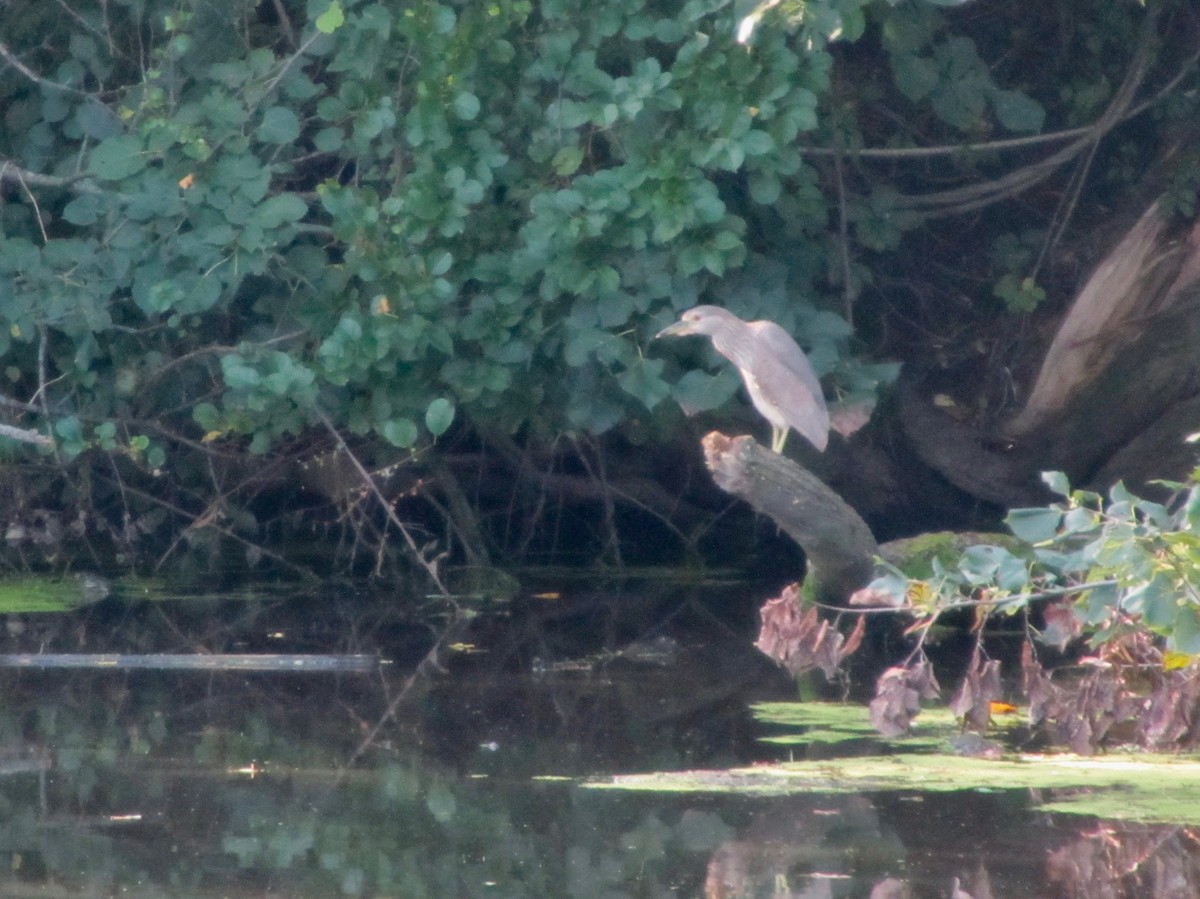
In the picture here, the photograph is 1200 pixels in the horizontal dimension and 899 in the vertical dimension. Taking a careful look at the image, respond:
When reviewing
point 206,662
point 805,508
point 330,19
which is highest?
point 330,19

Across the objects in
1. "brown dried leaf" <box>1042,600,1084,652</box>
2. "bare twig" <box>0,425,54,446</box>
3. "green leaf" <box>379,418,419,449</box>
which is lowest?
"brown dried leaf" <box>1042,600,1084,652</box>

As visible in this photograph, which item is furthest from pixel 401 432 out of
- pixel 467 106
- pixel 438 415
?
pixel 467 106

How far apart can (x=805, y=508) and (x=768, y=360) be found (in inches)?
19.1

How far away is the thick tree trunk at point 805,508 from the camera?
4.35 metres

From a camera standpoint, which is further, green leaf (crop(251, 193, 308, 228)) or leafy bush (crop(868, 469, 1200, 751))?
green leaf (crop(251, 193, 308, 228))

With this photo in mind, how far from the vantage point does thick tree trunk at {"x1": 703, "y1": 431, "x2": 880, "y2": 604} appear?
4352mm

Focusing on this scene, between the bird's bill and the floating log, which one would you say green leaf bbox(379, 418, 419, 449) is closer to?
the floating log

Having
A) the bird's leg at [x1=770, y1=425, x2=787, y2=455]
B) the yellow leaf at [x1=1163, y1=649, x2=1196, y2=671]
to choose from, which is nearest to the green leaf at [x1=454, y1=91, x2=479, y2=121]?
the bird's leg at [x1=770, y1=425, x2=787, y2=455]

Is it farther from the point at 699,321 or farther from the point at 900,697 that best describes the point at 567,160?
the point at 900,697

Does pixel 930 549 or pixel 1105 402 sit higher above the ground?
pixel 1105 402

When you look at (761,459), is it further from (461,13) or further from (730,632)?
(461,13)

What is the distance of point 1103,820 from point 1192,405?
2.82m

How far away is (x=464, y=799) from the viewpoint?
3117 millimetres

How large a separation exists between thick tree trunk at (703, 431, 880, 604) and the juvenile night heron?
0.25 meters
